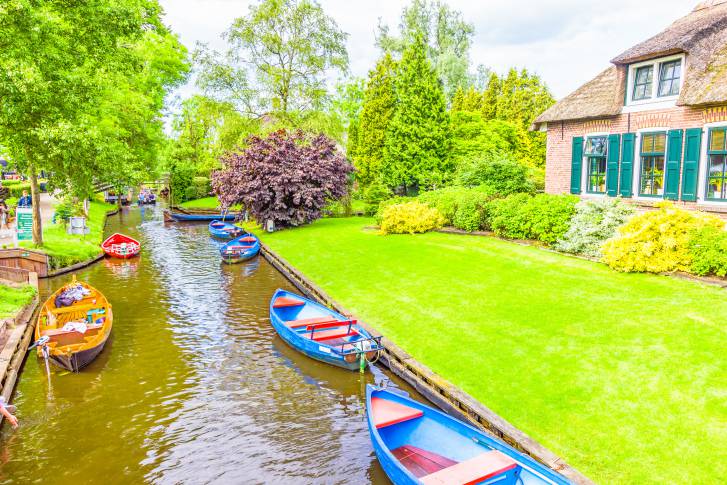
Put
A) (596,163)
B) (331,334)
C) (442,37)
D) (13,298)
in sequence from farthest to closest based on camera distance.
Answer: (442,37)
(596,163)
(13,298)
(331,334)

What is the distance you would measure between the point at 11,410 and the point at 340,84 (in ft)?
140

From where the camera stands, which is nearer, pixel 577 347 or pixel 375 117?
pixel 577 347

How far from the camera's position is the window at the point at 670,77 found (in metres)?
19.0

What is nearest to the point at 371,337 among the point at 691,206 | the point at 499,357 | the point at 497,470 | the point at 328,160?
the point at 499,357

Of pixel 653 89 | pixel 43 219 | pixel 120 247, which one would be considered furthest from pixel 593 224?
pixel 43 219

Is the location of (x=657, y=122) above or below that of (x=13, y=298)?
above

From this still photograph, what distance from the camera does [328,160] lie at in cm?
3444

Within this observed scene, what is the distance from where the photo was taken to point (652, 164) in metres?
20.1

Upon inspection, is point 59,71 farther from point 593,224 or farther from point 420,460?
point 593,224

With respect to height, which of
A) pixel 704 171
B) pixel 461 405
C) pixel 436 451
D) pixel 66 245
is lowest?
pixel 436 451

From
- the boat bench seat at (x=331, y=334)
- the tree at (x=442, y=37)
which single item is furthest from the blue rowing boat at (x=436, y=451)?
the tree at (x=442, y=37)

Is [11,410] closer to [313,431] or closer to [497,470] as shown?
[313,431]

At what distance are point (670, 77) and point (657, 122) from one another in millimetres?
1698

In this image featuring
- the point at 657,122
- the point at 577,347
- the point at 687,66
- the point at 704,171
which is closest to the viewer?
the point at 577,347
